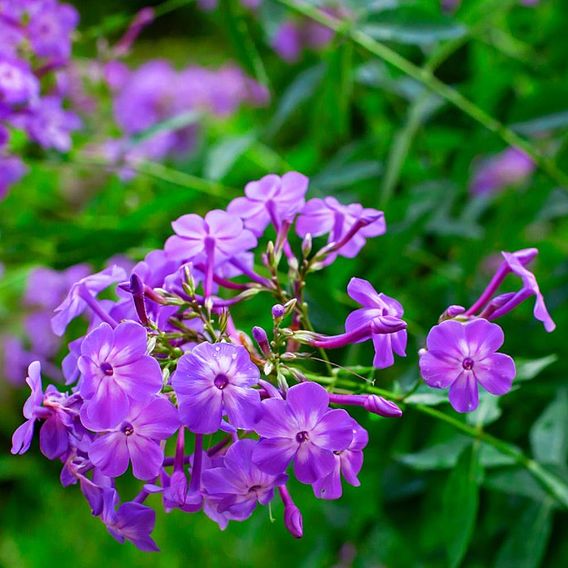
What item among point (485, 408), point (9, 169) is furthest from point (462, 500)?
point (9, 169)

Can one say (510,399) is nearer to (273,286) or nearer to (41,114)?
(273,286)

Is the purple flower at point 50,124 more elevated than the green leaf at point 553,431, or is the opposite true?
the purple flower at point 50,124

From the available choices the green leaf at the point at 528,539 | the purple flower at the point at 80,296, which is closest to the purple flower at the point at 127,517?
the purple flower at the point at 80,296

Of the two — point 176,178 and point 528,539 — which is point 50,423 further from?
point 176,178

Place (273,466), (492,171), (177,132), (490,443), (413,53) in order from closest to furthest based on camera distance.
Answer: (273,466) < (490,443) < (413,53) < (492,171) < (177,132)

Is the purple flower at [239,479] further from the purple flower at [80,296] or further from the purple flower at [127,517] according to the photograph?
the purple flower at [80,296]

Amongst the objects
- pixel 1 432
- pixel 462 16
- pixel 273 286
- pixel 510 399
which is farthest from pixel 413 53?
pixel 1 432
